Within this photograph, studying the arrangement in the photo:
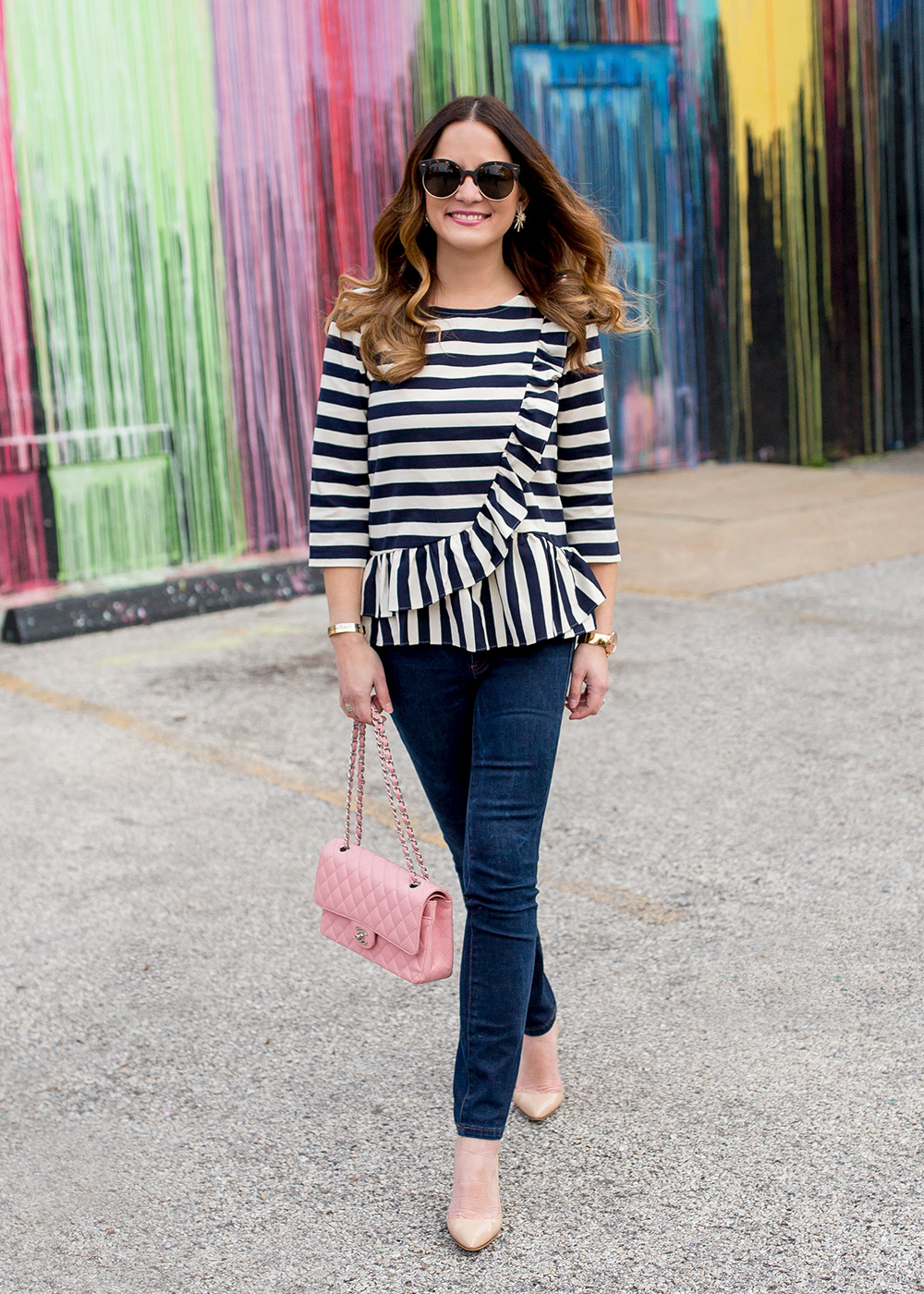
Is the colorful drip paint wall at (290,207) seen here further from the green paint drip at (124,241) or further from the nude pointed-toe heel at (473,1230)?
the nude pointed-toe heel at (473,1230)

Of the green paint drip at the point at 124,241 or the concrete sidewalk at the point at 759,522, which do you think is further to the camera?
the concrete sidewalk at the point at 759,522

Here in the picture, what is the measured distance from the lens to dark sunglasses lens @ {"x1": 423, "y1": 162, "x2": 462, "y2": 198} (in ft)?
8.35

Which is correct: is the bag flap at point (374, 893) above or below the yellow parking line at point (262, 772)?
above

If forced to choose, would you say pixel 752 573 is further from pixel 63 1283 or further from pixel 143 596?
pixel 63 1283

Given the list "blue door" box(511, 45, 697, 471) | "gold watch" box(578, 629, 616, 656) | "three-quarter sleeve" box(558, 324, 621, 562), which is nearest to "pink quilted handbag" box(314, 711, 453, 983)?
"gold watch" box(578, 629, 616, 656)

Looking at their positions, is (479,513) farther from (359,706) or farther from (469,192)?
(469,192)

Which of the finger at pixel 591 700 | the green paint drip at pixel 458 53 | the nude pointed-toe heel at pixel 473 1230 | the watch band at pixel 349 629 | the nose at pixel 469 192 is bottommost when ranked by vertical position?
the nude pointed-toe heel at pixel 473 1230

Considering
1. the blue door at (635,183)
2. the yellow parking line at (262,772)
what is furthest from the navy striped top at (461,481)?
the blue door at (635,183)

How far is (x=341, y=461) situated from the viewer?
260 cm

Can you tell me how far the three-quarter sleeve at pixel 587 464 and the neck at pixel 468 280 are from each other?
7.4 inches

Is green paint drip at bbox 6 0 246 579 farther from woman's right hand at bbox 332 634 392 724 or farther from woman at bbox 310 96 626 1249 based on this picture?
woman's right hand at bbox 332 634 392 724

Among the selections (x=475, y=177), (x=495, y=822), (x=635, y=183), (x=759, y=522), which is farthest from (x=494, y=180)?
(x=635, y=183)

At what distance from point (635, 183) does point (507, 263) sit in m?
8.74

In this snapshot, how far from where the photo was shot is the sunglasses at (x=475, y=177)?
8.31 ft
